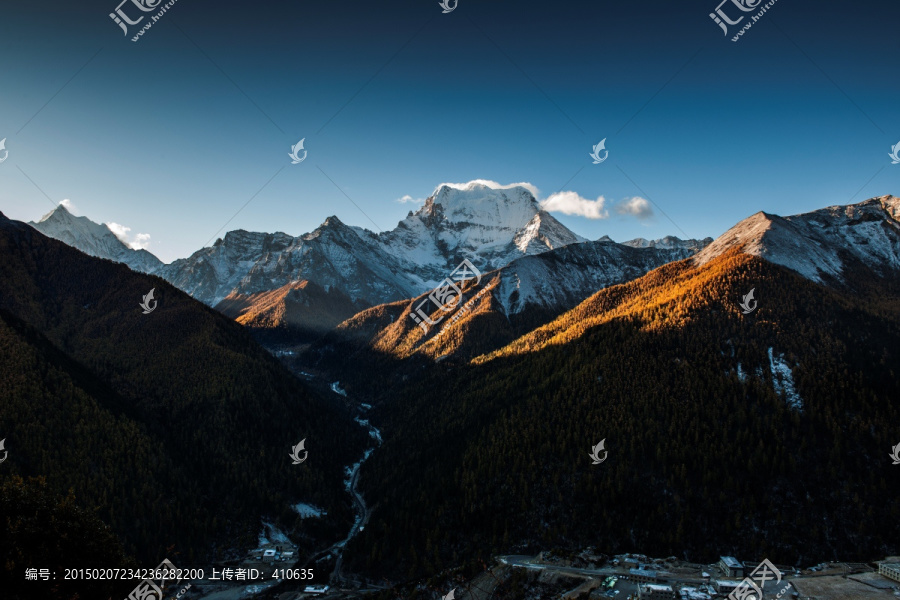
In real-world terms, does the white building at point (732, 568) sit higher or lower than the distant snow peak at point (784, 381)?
lower

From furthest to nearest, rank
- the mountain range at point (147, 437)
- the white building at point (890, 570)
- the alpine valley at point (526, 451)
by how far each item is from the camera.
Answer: the alpine valley at point (526, 451), the white building at point (890, 570), the mountain range at point (147, 437)

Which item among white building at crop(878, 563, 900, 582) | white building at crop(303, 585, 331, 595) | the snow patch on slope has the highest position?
white building at crop(878, 563, 900, 582)

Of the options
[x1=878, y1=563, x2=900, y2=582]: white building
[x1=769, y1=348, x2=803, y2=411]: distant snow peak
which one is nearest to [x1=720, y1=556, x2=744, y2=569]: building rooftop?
[x1=878, y1=563, x2=900, y2=582]: white building

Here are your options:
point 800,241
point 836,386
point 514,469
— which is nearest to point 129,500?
point 514,469

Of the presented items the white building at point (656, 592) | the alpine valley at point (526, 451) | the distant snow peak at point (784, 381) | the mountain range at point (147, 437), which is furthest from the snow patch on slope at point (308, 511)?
the distant snow peak at point (784, 381)

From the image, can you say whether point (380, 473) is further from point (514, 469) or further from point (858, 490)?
point (858, 490)

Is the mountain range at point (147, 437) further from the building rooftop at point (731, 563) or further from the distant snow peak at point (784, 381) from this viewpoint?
the distant snow peak at point (784, 381)

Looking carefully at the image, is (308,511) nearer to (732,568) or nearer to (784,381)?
(732,568)

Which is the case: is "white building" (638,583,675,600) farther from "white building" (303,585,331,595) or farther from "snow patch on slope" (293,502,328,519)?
"snow patch on slope" (293,502,328,519)

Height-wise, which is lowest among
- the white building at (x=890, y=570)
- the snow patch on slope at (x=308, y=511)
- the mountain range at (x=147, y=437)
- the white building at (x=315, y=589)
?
the white building at (x=315, y=589)

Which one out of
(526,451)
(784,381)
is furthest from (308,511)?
(784,381)
